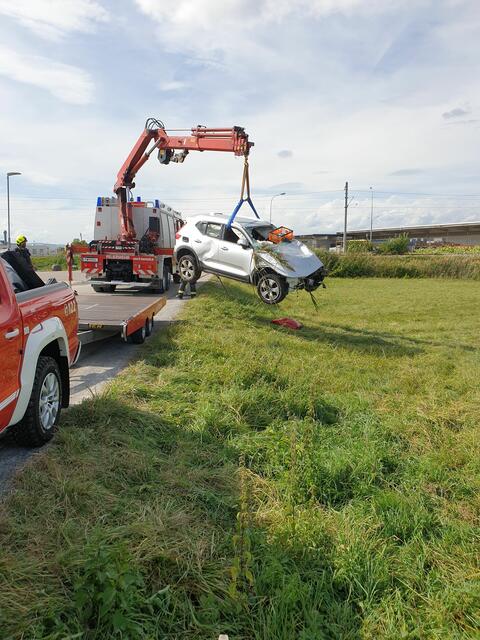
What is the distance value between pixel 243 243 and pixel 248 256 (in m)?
0.33

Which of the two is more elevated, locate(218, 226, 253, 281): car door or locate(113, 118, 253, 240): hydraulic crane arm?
locate(113, 118, 253, 240): hydraulic crane arm

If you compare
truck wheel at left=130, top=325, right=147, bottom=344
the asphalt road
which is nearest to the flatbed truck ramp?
truck wheel at left=130, top=325, right=147, bottom=344

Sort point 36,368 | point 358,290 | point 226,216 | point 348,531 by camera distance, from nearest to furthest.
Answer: point 348,531, point 36,368, point 226,216, point 358,290

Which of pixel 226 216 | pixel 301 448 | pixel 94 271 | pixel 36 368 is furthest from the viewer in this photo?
pixel 94 271

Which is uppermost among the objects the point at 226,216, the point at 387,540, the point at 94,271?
the point at 226,216

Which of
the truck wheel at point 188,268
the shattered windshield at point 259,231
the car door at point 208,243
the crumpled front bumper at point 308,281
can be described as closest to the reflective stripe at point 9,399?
the crumpled front bumper at point 308,281

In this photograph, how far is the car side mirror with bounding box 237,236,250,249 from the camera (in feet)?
35.1

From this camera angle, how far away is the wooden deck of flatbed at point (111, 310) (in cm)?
754

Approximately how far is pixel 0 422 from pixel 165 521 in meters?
1.30

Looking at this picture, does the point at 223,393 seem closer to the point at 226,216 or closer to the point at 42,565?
the point at 42,565

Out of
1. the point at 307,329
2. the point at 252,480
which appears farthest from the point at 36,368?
the point at 307,329

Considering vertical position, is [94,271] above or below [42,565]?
above

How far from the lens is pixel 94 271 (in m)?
14.7

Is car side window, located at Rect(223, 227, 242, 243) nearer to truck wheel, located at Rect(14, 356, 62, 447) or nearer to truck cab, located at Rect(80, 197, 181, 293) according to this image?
truck cab, located at Rect(80, 197, 181, 293)
